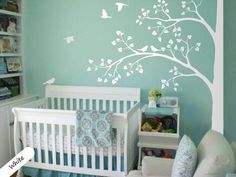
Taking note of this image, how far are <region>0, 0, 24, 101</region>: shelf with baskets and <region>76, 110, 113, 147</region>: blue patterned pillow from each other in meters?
1.24

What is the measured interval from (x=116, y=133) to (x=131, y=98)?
0.74 metres

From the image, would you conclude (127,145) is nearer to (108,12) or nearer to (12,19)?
(108,12)

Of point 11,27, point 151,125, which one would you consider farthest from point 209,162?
Result: point 11,27

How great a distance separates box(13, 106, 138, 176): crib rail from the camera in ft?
8.00

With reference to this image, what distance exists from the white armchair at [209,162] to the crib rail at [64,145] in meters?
0.50

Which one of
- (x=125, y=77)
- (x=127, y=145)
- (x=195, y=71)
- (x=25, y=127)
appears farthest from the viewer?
(x=125, y=77)

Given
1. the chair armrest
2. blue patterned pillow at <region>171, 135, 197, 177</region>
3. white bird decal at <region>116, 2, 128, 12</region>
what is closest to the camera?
blue patterned pillow at <region>171, 135, 197, 177</region>

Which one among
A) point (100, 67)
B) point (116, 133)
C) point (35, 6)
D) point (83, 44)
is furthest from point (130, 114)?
point (35, 6)

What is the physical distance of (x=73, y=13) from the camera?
322 centimetres

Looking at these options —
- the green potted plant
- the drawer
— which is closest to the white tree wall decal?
the green potted plant

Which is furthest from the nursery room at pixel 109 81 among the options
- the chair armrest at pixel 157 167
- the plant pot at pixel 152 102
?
the chair armrest at pixel 157 167

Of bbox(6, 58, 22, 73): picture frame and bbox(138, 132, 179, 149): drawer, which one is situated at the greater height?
bbox(6, 58, 22, 73): picture frame

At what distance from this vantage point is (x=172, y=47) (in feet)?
9.82

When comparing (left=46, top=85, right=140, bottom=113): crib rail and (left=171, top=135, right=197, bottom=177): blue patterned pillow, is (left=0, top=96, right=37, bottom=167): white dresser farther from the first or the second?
(left=171, top=135, right=197, bottom=177): blue patterned pillow
